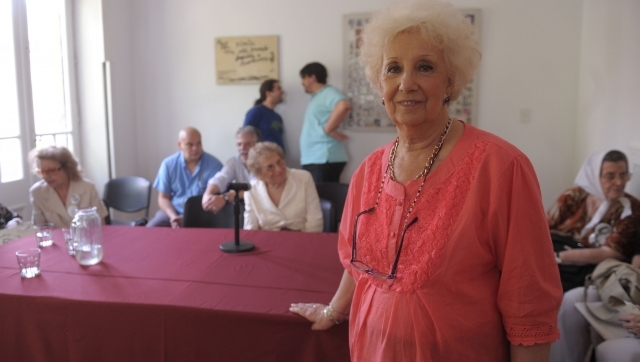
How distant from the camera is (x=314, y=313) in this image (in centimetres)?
152

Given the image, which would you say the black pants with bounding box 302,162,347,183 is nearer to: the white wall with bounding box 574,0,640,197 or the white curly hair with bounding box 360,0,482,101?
the white wall with bounding box 574,0,640,197

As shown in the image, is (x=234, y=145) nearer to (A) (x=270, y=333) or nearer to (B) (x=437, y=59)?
(A) (x=270, y=333)

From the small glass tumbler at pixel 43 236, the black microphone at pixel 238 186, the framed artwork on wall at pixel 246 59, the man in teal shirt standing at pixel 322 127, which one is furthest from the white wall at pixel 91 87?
the black microphone at pixel 238 186

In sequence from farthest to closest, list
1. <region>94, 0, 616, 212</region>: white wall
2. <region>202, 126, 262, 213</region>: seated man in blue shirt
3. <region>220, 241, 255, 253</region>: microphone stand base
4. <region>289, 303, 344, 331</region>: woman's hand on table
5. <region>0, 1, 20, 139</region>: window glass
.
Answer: <region>94, 0, 616, 212</region>: white wall → <region>0, 1, 20, 139</region>: window glass → <region>202, 126, 262, 213</region>: seated man in blue shirt → <region>220, 241, 255, 253</region>: microphone stand base → <region>289, 303, 344, 331</region>: woman's hand on table

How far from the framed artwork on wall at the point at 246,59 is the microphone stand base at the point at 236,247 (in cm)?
268

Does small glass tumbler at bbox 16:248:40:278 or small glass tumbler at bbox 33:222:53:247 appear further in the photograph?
small glass tumbler at bbox 33:222:53:247

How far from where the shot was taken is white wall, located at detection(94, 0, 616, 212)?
421cm

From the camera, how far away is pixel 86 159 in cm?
472

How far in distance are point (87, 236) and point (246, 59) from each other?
2.88 meters

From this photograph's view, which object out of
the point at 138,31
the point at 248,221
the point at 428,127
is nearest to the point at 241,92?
the point at 138,31

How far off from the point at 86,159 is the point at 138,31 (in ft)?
4.32

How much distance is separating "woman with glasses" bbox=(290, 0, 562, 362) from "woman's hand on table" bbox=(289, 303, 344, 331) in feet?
0.87

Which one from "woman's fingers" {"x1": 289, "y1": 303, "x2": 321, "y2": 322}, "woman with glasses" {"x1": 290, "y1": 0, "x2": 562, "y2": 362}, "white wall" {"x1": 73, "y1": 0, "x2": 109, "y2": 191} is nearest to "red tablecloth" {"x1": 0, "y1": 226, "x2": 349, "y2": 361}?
"woman's fingers" {"x1": 289, "y1": 303, "x2": 321, "y2": 322}

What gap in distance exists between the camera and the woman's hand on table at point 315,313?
149 centimetres
